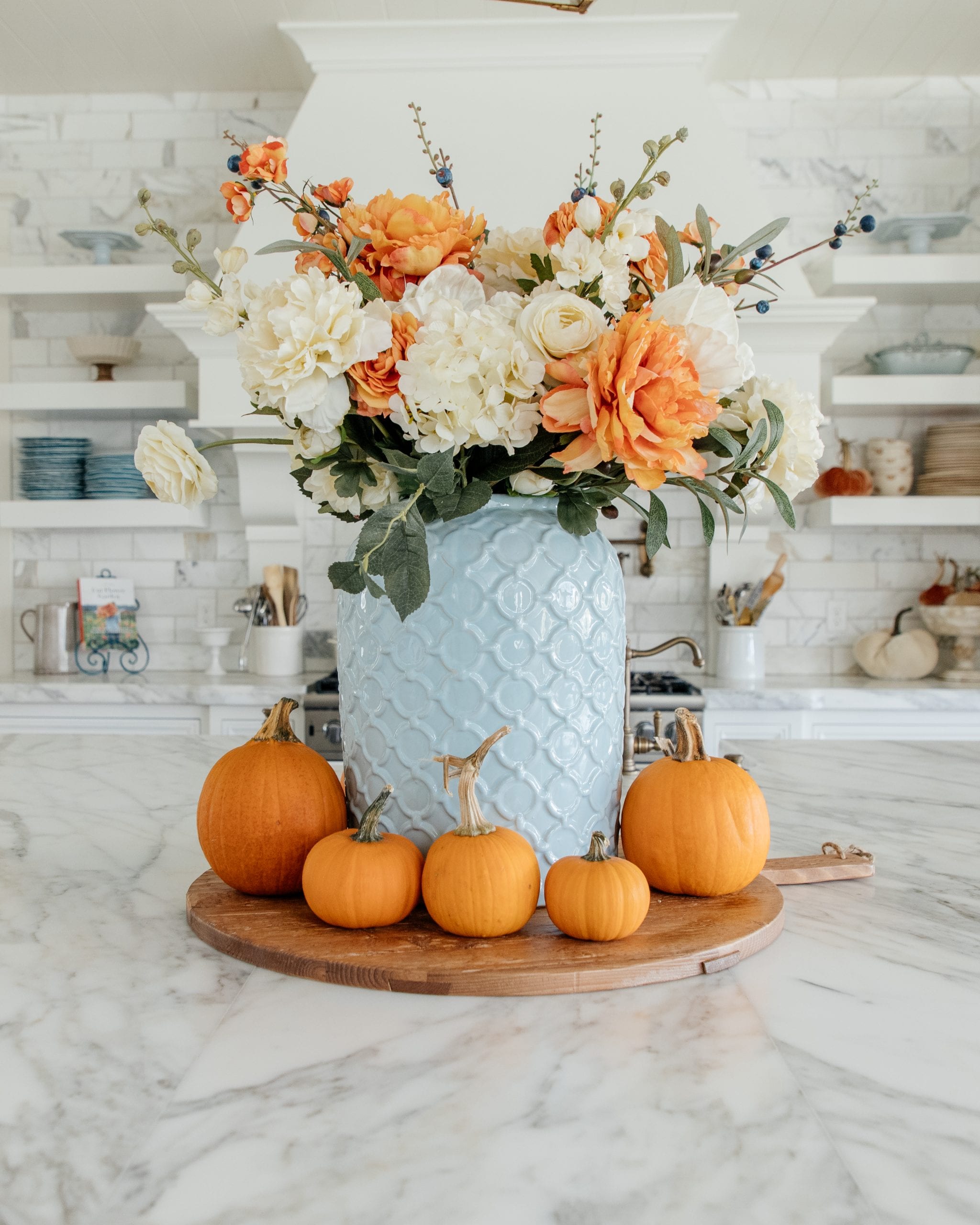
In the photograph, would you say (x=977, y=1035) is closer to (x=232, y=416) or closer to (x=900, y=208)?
(x=232, y=416)

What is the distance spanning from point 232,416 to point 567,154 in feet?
4.50

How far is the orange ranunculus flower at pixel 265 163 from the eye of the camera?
710 millimetres

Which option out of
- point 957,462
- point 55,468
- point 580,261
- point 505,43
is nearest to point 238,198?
point 580,261

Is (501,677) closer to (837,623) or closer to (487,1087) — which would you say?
(487,1087)

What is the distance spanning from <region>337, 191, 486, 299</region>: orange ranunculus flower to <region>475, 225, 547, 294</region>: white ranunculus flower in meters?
0.04

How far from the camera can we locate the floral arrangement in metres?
0.65

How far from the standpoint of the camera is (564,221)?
0.72 metres

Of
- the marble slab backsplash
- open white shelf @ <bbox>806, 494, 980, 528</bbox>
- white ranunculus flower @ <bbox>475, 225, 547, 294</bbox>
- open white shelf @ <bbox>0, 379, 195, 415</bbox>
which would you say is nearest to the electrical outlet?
the marble slab backsplash

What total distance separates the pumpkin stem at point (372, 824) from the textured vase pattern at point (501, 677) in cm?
6

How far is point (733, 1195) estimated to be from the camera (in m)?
0.44

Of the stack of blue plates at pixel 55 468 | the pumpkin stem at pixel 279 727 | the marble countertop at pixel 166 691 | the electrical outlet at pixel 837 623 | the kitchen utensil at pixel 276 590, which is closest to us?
the pumpkin stem at pixel 279 727

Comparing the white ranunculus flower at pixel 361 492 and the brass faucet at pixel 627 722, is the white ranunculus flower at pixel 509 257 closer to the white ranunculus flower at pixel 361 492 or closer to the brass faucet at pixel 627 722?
the white ranunculus flower at pixel 361 492

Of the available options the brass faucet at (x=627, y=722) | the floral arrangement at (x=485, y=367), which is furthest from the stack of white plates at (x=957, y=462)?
the floral arrangement at (x=485, y=367)

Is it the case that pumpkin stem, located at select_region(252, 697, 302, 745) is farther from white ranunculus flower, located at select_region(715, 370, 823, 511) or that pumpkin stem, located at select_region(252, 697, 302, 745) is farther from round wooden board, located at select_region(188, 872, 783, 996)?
white ranunculus flower, located at select_region(715, 370, 823, 511)
